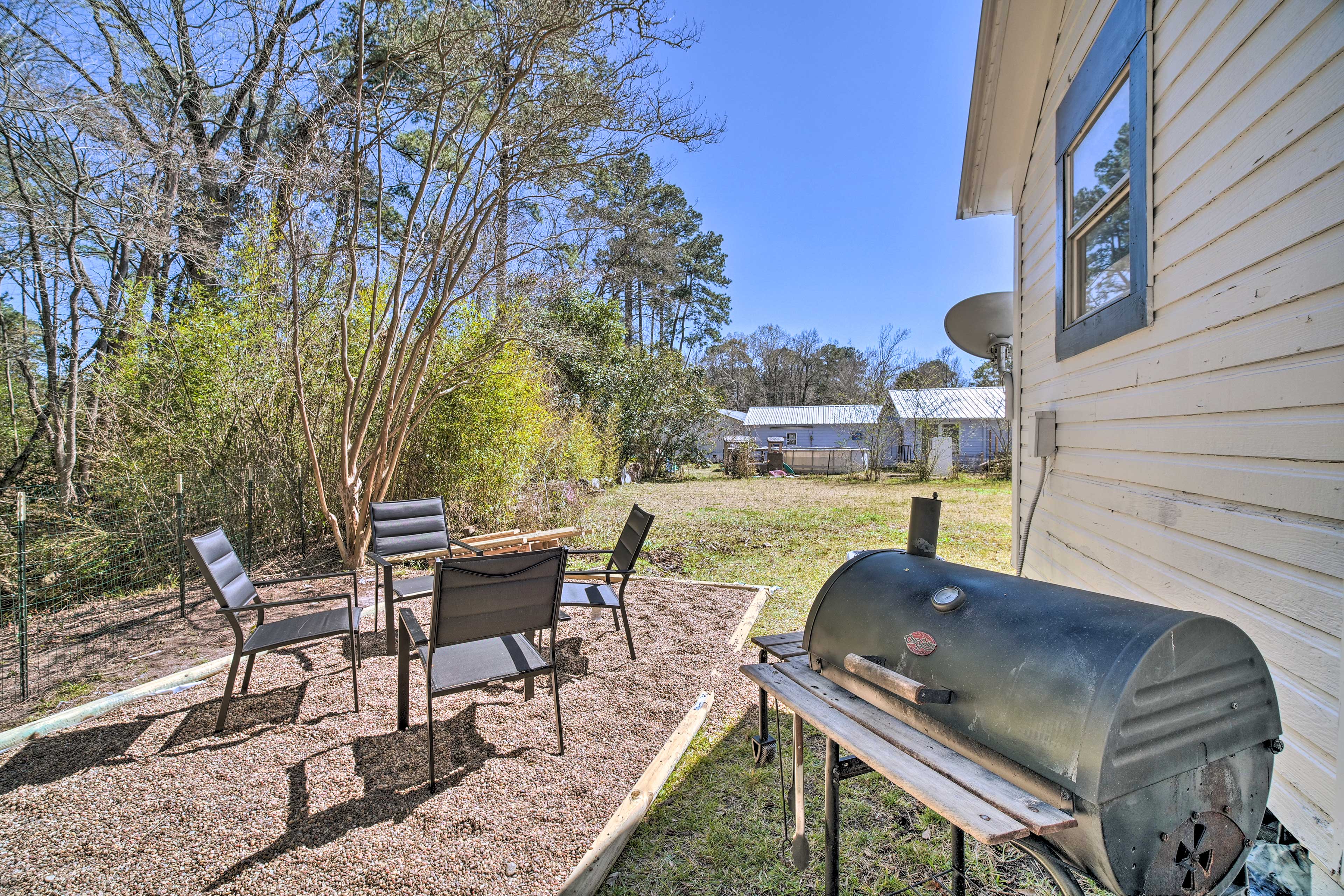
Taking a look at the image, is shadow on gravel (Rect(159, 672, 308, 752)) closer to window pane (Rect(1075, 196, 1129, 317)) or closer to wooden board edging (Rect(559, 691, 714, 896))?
wooden board edging (Rect(559, 691, 714, 896))

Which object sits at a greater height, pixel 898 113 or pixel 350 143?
pixel 898 113

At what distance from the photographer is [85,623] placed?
425 centimetres

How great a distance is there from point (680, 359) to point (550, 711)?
1658cm

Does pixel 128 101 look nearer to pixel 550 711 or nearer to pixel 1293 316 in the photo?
pixel 550 711

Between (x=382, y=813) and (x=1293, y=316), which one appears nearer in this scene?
(x=1293, y=316)

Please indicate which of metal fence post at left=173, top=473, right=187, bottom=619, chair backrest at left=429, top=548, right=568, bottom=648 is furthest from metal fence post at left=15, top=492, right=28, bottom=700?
chair backrest at left=429, top=548, right=568, bottom=648

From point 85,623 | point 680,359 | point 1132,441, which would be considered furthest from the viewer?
point 680,359

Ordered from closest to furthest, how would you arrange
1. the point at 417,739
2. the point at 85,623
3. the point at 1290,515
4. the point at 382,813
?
the point at 1290,515, the point at 382,813, the point at 417,739, the point at 85,623

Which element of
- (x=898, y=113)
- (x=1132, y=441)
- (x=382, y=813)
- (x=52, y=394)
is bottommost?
(x=382, y=813)

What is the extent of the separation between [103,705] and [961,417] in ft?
78.8

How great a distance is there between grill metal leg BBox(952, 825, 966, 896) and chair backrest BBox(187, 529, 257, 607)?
10.1 ft

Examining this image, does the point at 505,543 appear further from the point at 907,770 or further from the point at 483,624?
the point at 907,770

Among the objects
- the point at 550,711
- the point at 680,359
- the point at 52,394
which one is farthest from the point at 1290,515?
the point at 680,359

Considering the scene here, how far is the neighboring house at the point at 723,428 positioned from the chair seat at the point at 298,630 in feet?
55.3
